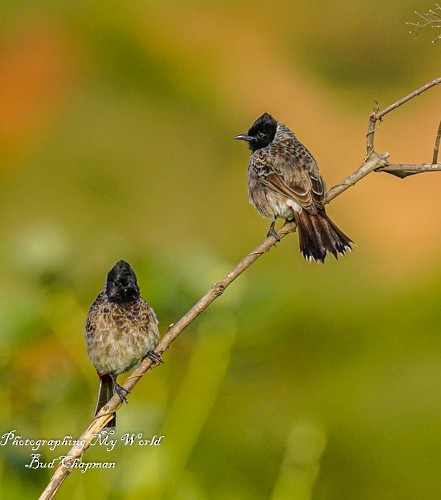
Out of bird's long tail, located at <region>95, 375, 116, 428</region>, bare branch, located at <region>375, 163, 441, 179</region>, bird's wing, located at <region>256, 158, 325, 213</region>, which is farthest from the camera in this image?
bird's wing, located at <region>256, 158, 325, 213</region>

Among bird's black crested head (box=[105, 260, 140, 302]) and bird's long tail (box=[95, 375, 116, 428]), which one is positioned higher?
bird's black crested head (box=[105, 260, 140, 302])

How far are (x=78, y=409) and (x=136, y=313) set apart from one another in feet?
1.68

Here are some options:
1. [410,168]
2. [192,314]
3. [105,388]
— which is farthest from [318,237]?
[192,314]

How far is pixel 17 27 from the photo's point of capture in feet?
43.4

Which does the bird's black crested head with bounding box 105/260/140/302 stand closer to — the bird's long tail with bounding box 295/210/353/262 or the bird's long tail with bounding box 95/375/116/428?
the bird's long tail with bounding box 95/375/116/428

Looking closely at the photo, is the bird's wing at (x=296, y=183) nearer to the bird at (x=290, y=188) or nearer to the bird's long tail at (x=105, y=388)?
the bird at (x=290, y=188)

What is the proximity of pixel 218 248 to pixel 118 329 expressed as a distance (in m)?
6.00

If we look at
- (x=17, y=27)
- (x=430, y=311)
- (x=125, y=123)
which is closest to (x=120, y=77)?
(x=125, y=123)

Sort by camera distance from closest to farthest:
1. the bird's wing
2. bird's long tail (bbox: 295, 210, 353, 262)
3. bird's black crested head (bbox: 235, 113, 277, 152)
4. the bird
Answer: bird's long tail (bbox: 295, 210, 353, 262) < the bird < the bird's wing < bird's black crested head (bbox: 235, 113, 277, 152)

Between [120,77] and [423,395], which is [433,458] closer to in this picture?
[423,395]

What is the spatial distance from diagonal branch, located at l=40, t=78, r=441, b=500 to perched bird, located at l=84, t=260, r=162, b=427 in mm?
994

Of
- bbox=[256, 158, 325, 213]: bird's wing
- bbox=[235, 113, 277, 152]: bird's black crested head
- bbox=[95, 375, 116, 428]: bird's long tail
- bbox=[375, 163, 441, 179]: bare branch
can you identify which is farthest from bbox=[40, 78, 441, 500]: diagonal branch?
bbox=[235, 113, 277, 152]: bird's black crested head

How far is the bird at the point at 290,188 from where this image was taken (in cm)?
429

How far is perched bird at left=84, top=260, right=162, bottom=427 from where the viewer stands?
390cm
